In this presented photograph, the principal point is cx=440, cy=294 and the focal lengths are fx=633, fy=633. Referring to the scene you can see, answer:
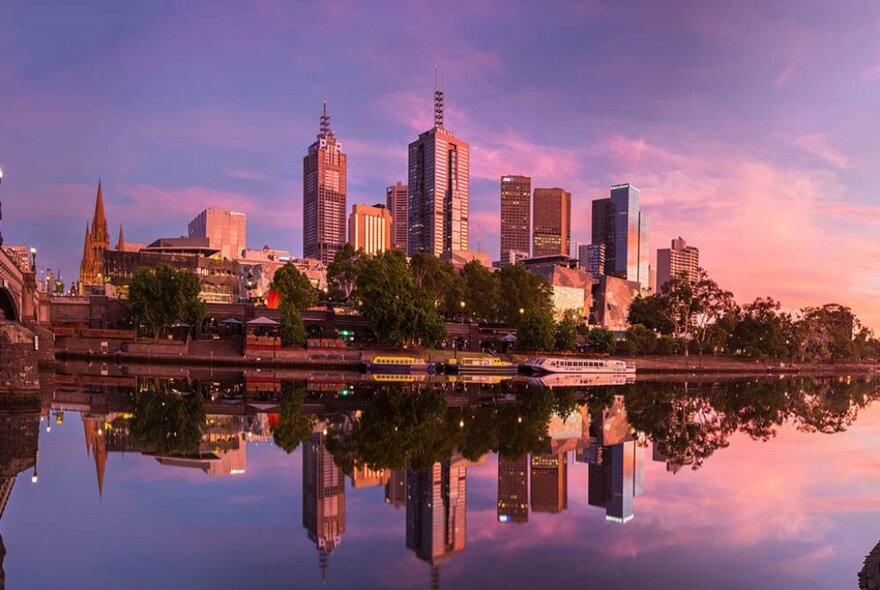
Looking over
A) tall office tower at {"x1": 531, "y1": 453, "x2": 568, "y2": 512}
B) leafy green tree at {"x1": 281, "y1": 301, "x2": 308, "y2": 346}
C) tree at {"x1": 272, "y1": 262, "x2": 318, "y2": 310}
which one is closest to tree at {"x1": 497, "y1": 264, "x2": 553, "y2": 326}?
tree at {"x1": 272, "y1": 262, "x2": 318, "y2": 310}

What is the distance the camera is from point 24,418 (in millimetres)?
34938

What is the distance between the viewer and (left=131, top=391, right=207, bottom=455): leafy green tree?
29.4 meters

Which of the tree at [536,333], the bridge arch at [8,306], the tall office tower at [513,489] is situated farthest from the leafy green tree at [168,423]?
the tree at [536,333]

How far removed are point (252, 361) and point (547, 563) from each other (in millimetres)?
67068

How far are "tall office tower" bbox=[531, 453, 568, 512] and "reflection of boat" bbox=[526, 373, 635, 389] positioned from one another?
39.5m

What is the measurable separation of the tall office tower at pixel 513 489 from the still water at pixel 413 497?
0.15m

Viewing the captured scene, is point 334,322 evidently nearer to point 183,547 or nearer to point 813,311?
point 183,547

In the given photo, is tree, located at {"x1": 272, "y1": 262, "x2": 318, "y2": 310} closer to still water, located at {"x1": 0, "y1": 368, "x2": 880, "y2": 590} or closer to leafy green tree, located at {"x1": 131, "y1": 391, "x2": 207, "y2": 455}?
leafy green tree, located at {"x1": 131, "y1": 391, "x2": 207, "y2": 455}

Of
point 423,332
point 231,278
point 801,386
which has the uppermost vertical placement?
point 231,278

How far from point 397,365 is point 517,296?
5301 cm

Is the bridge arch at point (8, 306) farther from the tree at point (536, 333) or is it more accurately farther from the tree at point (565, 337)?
the tree at point (565, 337)

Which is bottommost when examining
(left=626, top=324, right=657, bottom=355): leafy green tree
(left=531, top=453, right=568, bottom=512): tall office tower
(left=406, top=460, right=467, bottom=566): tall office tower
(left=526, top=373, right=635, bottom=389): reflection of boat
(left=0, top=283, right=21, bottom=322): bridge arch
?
(left=526, top=373, right=635, bottom=389): reflection of boat

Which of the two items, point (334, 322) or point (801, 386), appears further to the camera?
point (334, 322)

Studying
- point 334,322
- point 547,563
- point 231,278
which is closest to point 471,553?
point 547,563
